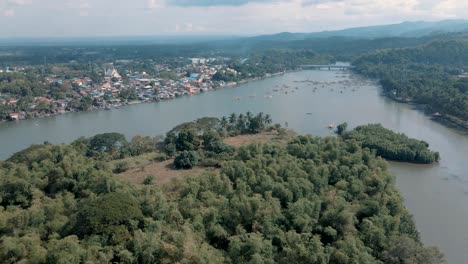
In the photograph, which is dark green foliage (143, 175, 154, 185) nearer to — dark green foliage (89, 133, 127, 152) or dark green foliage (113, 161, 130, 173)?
dark green foliage (113, 161, 130, 173)

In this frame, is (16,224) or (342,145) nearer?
(16,224)

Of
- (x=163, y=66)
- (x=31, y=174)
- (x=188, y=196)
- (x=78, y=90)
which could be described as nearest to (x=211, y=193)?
(x=188, y=196)

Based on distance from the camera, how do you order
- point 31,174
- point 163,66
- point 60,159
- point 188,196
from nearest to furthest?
point 188,196 → point 31,174 → point 60,159 → point 163,66

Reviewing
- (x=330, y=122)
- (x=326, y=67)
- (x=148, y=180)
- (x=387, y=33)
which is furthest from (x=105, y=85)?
(x=387, y=33)

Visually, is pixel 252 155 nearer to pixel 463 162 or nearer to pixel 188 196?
pixel 188 196

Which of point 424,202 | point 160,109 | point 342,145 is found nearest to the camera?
point 424,202

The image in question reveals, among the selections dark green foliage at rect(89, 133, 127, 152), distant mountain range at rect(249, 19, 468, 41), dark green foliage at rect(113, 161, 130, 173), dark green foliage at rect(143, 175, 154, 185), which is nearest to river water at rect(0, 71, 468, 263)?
dark green foliage at rect(89, 133, 127, 152)

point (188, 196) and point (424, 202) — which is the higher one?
point (188, 196)
